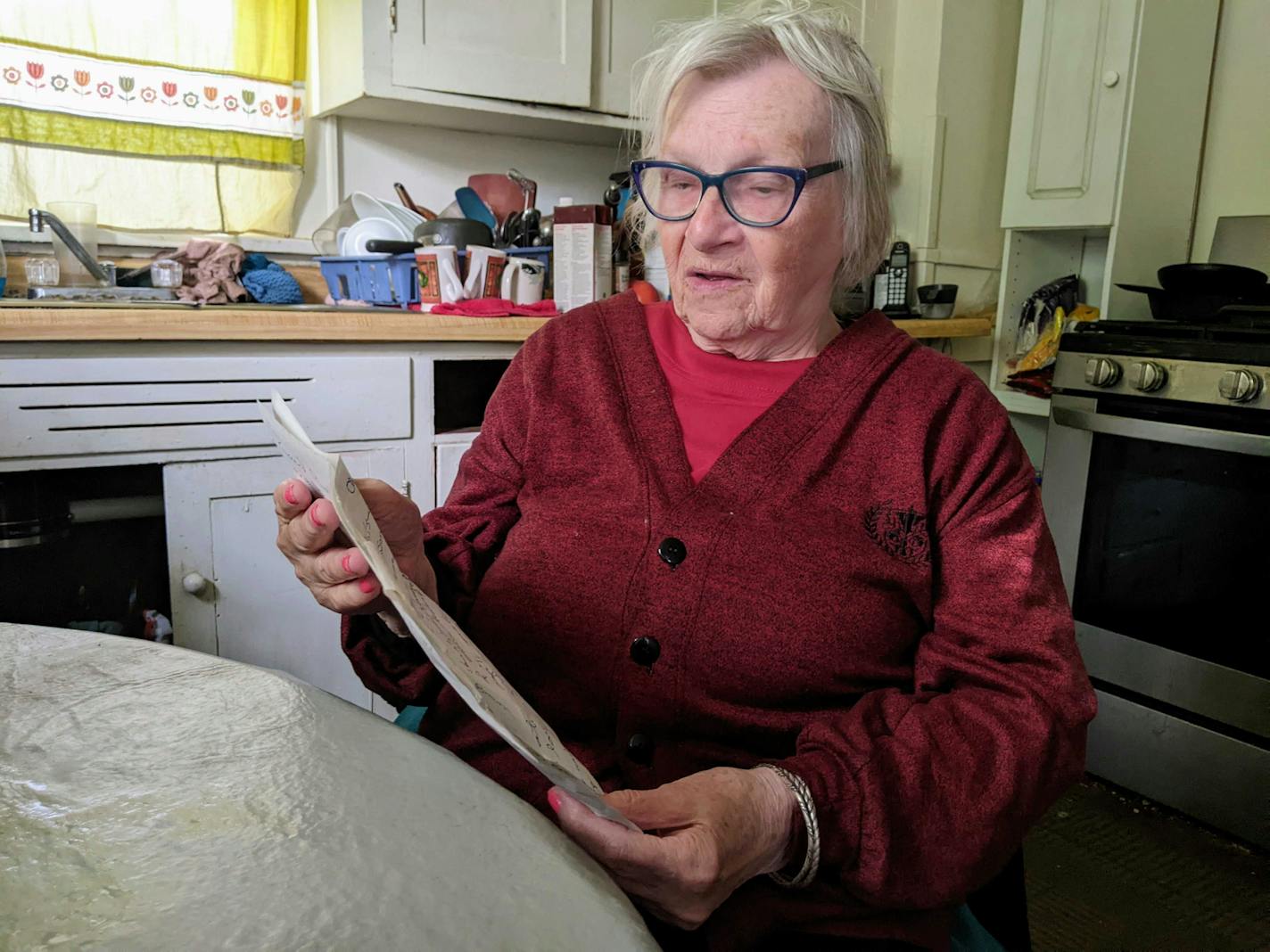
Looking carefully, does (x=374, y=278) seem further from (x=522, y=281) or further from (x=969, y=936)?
(x=969, y=936)

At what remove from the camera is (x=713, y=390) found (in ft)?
3.36

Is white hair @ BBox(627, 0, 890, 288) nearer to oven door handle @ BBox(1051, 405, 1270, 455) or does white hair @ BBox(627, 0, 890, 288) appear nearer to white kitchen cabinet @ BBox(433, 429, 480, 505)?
white kitchen cabinet @ BBox(433, 429, 480, 505)

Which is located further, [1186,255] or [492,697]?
[1186,255]

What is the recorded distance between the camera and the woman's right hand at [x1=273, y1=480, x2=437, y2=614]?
0.72m

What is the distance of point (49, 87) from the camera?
2057 millimetres

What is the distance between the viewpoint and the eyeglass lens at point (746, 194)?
978 mm

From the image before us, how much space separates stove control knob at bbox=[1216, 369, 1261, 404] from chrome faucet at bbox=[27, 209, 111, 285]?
231cm

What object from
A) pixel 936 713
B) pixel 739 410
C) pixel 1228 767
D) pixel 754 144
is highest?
pixel 754 144

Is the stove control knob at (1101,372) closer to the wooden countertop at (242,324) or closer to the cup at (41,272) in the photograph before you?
the wooden countertop at (242,324)

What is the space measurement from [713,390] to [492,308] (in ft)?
3.37

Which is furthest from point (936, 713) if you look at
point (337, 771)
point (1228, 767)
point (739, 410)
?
point (1228, 767)

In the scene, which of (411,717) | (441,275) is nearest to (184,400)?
(441,275)

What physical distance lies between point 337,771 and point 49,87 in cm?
220

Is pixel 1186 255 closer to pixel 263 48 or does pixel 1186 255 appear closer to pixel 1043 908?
pixel 1043 908
